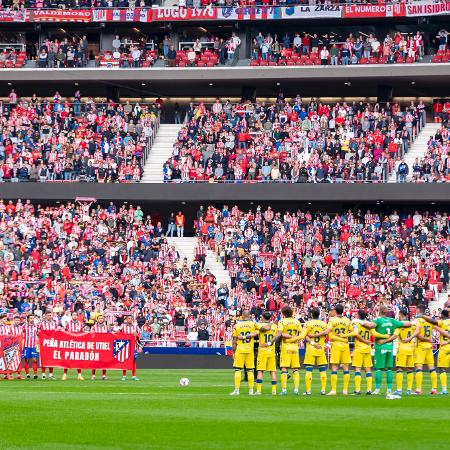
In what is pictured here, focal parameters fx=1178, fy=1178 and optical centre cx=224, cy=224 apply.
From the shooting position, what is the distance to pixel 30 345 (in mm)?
33781

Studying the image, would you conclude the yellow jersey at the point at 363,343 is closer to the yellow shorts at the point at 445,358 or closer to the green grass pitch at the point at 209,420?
the green grass pitch at the point at 209,420

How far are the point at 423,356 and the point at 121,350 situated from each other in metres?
10.6

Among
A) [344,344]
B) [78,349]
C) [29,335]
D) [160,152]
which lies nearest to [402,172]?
[160,152]

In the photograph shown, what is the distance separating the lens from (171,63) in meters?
60.4

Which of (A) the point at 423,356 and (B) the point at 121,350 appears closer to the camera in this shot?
(A) the point at 423,356

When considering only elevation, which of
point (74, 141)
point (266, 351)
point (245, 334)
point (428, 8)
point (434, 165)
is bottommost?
point (266, 351)

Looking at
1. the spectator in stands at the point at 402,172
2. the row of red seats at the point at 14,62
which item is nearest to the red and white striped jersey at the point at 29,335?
the spectator in stands at the point at 402,172

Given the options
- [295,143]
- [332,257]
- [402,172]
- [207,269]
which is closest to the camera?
[332,257]

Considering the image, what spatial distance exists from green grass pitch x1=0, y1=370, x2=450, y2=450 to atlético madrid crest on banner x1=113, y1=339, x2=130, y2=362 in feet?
15.4

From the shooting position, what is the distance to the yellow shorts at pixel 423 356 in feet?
85.9

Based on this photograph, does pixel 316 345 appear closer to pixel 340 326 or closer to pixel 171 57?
pixel 340 326

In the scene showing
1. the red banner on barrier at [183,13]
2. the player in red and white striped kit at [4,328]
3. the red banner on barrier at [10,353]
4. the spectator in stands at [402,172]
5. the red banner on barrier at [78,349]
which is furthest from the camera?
the red banner on barrier at [183,13]

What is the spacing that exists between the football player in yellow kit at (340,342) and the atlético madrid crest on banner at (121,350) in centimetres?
897

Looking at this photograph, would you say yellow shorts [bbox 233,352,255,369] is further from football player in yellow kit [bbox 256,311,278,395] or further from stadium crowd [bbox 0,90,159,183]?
stadium crowd [bbox 0,90,159,183]
